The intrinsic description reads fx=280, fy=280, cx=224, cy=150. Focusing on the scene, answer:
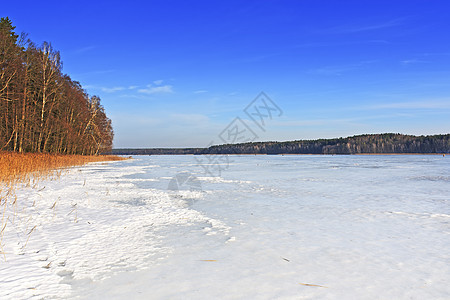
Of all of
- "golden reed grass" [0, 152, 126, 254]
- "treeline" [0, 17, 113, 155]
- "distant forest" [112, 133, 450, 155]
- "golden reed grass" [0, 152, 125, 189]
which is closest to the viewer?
"golden reed grass" [0, 152, 126, 254]

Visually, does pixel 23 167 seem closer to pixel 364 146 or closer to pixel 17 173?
pixel 17 173

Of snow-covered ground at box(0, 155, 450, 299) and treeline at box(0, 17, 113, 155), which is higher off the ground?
treeline at box(0, 17, 113, 155)

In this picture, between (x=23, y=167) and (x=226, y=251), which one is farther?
(x=23, y=167)

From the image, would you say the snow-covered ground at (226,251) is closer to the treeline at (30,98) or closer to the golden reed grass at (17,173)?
the golden reed grass at (17,173)

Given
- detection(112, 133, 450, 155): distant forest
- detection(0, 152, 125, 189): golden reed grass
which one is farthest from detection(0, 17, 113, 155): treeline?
detection(112, 133, 450, 155): distant forest

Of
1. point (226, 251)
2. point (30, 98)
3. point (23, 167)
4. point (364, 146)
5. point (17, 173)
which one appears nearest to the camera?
point (226, 251)

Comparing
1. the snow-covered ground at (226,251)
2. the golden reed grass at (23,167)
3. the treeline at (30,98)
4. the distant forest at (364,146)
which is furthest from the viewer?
the distant forest at (364,146)

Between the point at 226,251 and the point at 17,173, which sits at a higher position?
the point at 17,173

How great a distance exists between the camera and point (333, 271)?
3217mm

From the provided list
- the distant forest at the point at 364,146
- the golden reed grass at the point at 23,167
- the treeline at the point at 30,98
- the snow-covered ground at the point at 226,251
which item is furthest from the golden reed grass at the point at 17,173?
the distant forest at the point at 364,146

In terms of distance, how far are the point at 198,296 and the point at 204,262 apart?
87 centimetres

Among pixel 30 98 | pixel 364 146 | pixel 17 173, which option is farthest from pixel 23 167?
pixel 364 146

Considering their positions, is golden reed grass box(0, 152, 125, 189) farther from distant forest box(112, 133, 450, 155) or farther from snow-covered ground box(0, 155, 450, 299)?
distant forest box(112, 133, 450, 155)

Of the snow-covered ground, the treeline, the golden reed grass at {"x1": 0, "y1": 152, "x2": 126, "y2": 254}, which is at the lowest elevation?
the snow-covered ground
